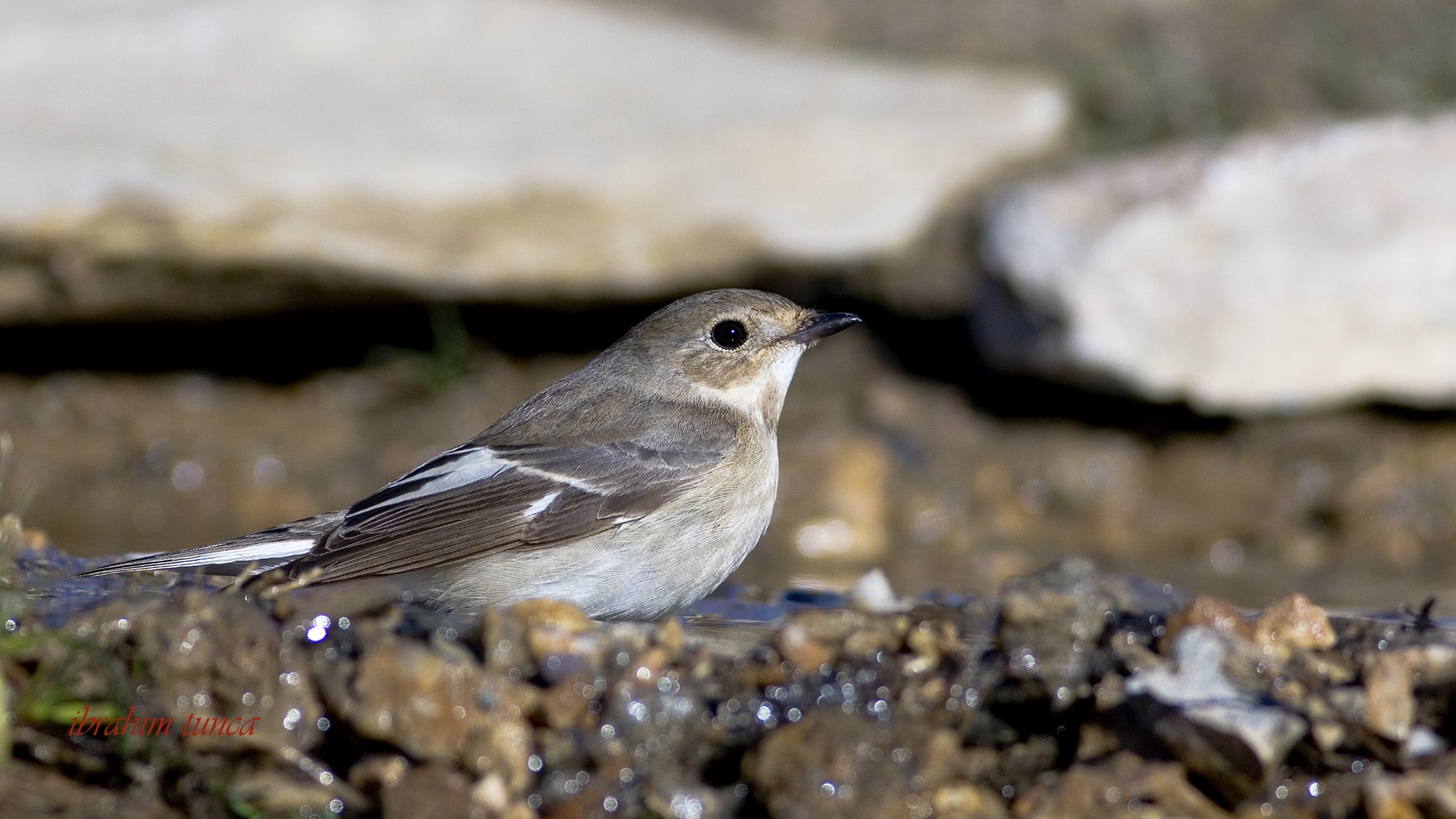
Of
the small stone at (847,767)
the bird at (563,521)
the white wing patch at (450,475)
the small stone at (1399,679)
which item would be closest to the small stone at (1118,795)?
the small stone at (847,767)

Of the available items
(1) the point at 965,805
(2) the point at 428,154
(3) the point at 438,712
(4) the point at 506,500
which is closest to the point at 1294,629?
(1) the point at 965,805

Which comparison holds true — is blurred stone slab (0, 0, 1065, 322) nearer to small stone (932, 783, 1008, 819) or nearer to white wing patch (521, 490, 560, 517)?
white wing patch (521, 490, 560, 517)

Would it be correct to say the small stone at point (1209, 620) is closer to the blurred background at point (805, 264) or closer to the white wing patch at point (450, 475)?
the white wing patch at point (450, 475)

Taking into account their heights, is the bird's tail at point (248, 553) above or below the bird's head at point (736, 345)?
below

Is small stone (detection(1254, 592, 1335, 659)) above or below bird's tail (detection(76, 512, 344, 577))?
above

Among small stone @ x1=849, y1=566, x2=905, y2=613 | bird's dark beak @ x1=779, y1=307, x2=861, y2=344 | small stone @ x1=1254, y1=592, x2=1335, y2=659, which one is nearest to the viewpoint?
small stone @ x1=1254, y1=592, x2=1335, y2=659

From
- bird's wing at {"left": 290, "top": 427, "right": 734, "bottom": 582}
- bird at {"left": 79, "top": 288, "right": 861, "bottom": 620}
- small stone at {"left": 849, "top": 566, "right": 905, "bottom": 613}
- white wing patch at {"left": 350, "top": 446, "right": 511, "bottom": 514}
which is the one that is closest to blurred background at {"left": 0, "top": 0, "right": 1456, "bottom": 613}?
bird at {"left": 79, "top": 288, "right": 861, "bottom": 620}
